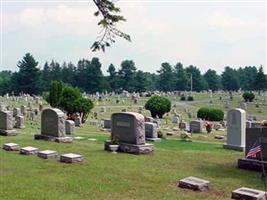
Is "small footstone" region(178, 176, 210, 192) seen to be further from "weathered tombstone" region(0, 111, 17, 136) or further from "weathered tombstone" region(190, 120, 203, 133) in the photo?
"weathered tombstone" region(190, 120, 203, 133)

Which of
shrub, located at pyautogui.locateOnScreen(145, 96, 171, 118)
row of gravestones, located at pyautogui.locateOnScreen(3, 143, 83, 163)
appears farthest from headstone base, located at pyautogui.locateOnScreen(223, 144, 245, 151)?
shrub, located at pyautogui.locateOnScreen(145, 96, 171, 118)

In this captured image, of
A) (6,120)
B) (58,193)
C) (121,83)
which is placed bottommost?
(58,193)

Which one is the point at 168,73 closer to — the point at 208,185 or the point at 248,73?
the point at 248,73

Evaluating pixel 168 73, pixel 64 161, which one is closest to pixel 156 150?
pixel 64 161

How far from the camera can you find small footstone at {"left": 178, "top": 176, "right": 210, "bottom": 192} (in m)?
10.5

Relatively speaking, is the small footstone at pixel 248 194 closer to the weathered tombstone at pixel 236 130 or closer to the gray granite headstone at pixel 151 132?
the weathered tombstone at pixel 236 130

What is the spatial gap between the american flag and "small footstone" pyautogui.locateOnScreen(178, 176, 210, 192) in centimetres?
283

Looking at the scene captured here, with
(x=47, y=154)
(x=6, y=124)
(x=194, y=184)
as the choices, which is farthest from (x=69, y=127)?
(x=194, y=184)

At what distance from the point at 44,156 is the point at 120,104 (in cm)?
5129

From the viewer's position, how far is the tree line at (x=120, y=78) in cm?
8888

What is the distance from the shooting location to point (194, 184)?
1055 cm

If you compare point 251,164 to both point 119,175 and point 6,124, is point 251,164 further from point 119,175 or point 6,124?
point 6,124

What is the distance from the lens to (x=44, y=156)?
15.0m

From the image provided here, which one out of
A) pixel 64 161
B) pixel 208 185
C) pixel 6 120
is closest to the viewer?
pixel 208 185
